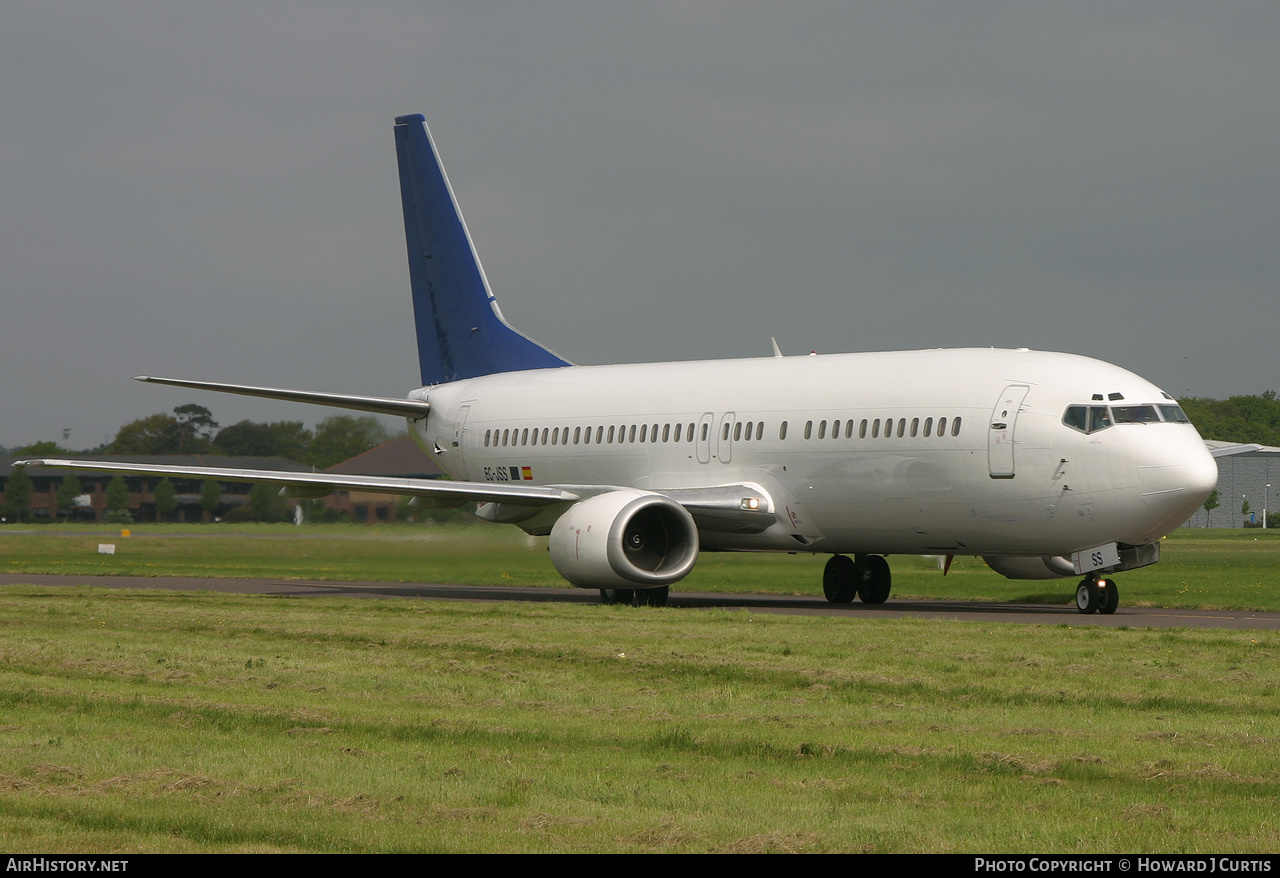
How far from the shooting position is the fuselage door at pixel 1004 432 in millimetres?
21141

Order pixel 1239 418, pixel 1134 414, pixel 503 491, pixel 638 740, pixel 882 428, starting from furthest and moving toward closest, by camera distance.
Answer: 1. pixel 1239 418
2. pixel 503 491
3. pixel 882 428
4. pixel 1134 414
5. pixel 638 740

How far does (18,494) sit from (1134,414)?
204 feet

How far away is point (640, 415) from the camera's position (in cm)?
2655

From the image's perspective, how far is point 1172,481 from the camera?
2017cm

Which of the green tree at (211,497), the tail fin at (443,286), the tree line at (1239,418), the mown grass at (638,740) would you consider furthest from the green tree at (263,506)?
the tree line at (1239,418)

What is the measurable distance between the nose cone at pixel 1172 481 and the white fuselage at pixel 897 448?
2 cm

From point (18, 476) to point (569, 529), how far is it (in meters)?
58.6

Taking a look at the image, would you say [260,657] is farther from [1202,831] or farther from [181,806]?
[1202,831]

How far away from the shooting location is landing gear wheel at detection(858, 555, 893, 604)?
25.6m

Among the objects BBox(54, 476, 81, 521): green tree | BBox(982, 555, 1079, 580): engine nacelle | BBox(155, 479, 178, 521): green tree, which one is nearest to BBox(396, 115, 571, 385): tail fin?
BBox(982, 555, 1079, 580): engine nacelle

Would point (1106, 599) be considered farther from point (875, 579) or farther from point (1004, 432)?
point (875, 579)

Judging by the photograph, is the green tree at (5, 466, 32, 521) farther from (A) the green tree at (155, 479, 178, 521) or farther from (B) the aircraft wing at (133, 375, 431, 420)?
(B) the aircraft wing at (133, 375, 431, 420)

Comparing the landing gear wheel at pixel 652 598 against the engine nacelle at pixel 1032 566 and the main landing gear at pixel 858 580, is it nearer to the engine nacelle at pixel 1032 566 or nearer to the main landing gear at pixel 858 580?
the main landing gear at pixel 858 580

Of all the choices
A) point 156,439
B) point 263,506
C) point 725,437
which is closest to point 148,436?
point 156,439
